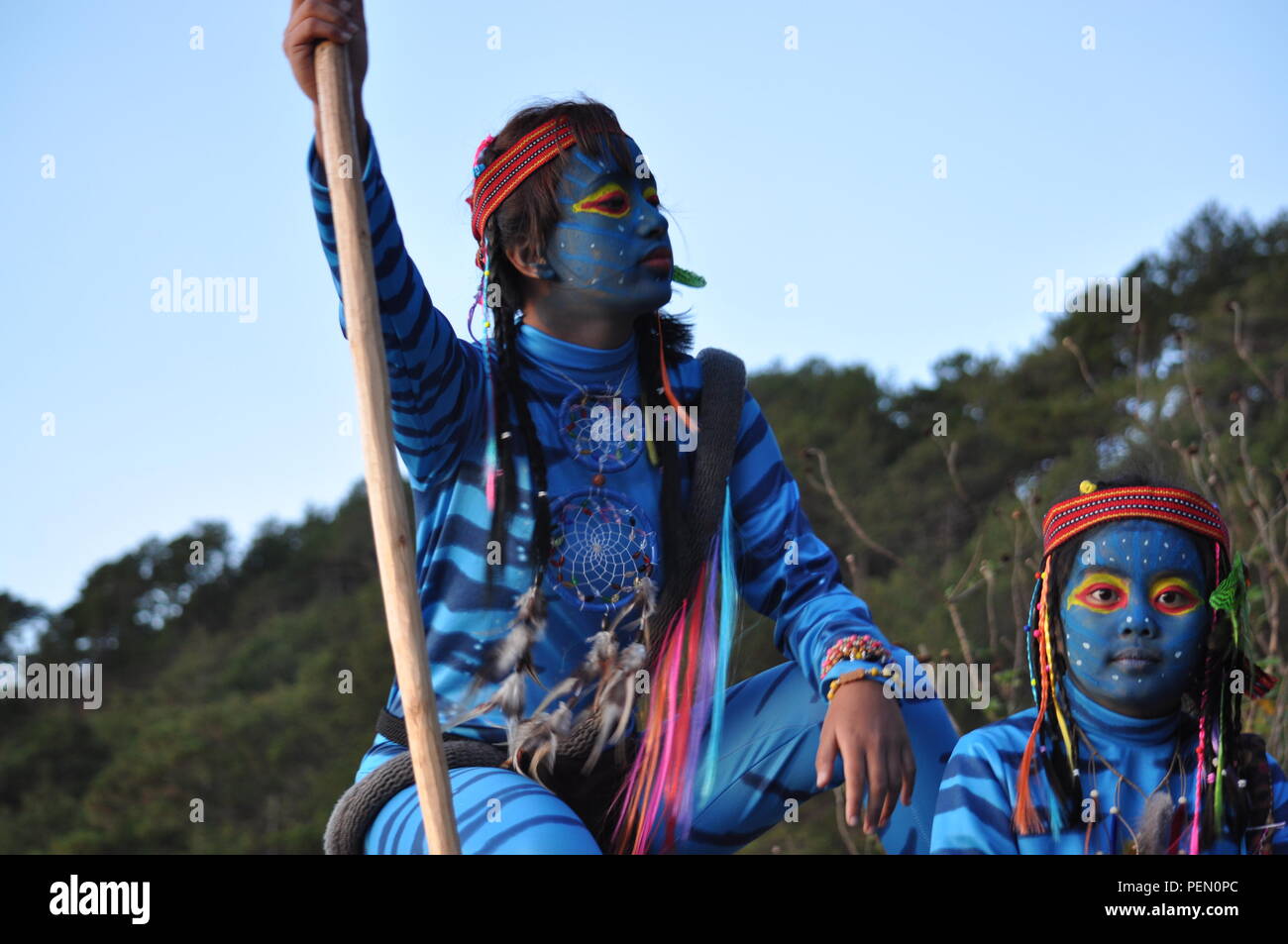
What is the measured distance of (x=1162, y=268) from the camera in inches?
849

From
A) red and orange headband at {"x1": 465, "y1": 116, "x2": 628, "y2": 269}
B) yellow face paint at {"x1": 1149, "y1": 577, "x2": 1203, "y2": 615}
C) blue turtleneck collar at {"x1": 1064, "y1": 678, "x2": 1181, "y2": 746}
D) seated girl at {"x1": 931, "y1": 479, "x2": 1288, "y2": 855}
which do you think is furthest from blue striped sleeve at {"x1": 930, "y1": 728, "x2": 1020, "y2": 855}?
red and orange headband at {"x1": 465, "y1": 116, "x2": 628, "y2": 269}

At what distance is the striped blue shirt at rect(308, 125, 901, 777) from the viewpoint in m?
2.87

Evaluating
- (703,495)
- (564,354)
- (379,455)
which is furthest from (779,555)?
(379,455)

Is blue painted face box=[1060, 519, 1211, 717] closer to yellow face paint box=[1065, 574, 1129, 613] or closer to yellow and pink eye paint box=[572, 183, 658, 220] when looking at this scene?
yellow face paint box=[1065, 574, 1129, 613]

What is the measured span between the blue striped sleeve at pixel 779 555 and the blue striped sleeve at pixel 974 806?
0.29 metres

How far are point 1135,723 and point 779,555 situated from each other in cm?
74

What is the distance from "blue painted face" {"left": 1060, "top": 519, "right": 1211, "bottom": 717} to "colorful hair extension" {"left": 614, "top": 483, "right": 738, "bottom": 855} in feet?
2.13

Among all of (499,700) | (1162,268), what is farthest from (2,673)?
(1162,268)

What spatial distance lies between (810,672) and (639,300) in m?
0.78

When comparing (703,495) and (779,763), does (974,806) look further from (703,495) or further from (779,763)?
(703,495)

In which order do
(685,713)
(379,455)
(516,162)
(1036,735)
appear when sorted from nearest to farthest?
(379,455) < (1036,735) < (685,713) < (516,162)

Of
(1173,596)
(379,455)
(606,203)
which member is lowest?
(1173,596)

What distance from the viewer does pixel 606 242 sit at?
9.96 feet

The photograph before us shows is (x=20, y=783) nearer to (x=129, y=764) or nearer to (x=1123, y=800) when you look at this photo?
(x=129, y=764)
